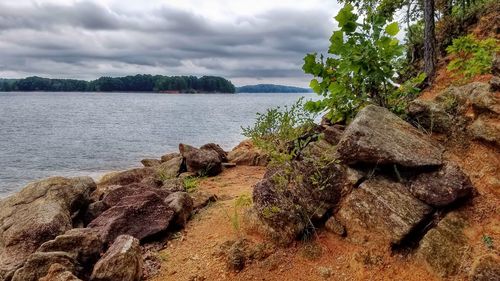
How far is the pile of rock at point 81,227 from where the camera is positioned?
5699mm

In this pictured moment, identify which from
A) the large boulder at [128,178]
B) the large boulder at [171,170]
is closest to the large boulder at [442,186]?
the large boulder at [171,170]

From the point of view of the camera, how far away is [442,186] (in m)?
5.41

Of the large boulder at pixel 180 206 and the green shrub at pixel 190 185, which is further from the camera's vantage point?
the green shrub at pixel 190 185

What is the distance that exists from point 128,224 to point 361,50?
542 centimetres

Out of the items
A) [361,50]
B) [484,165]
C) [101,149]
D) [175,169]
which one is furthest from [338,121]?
[101,149]

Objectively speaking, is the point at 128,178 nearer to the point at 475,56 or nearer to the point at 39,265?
the point at 39,265

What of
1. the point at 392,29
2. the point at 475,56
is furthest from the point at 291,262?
the point at 475,56

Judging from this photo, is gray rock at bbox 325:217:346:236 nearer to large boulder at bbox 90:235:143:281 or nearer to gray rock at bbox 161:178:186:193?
large boulder at bbox 90:235:143:281

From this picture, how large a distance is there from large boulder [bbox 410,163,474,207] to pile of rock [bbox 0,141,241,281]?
438 cm

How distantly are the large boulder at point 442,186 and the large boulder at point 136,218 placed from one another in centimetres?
464

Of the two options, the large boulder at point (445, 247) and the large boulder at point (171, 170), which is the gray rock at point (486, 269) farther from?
the large boulder at point (171, 170)

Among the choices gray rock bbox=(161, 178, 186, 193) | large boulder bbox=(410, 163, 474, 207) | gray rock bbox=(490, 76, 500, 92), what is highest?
gray rock bbox=(490, 76, 500, 92)

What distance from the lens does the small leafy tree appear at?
258 inches

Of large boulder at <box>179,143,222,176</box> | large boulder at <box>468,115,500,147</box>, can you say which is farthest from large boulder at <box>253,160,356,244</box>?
large boulder at <box>179,143,222,176</box>
